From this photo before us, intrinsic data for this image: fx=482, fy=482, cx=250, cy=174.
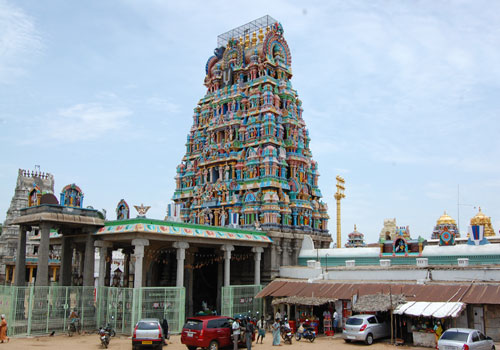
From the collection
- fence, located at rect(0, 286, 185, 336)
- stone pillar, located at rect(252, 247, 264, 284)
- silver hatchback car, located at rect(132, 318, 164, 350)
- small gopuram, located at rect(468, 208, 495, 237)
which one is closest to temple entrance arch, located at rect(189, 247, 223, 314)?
stone pillar, located at rect(252, 247, 264, 284)

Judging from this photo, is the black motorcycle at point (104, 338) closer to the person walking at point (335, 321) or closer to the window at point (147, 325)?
the window at point (147, 325)

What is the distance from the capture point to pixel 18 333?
28.7 m

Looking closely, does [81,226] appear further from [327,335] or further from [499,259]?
[499,259]

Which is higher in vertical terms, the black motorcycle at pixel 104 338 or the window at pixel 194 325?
the window at pixel 194 325

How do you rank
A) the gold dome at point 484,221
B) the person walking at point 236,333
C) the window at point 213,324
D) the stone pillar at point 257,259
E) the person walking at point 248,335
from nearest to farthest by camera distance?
the person walking at point 236,333
the person walking at point 248,335
the window at point 213,324
the stone pillar at point 257,259
the gold dome at point 484,221

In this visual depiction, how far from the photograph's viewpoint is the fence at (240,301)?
35.3m

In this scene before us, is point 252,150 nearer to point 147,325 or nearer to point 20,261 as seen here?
point 20,261

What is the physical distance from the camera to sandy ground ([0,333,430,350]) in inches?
997

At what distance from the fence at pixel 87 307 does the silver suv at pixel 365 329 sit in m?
10.8

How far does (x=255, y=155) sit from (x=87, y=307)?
21.2 meters

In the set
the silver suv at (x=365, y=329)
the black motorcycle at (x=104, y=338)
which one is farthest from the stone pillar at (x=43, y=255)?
the silver suv at (x=365, y=329)

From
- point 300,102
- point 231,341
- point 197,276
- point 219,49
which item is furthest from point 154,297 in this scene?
point 219,49

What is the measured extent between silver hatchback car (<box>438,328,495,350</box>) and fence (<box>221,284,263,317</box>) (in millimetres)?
16886

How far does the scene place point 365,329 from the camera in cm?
2686
